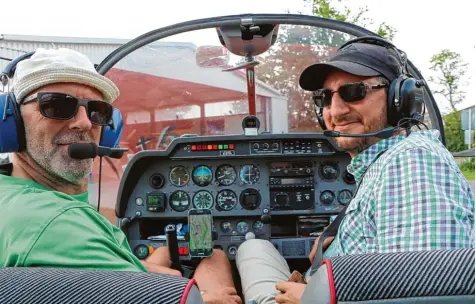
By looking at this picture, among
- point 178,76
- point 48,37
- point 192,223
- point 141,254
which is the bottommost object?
point 141,254

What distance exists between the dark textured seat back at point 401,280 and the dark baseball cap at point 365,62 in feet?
3.33

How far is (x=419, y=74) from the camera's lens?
2.60m

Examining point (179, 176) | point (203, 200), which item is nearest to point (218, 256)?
point (203, 200)

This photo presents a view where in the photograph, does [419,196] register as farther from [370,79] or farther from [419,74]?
[419,74]

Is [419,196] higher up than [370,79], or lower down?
lower down

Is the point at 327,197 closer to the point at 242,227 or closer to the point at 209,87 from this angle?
the point at 242,227

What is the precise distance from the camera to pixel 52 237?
37.7 inches

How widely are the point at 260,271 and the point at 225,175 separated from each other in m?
1.31

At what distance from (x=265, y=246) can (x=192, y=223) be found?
1.37 feet

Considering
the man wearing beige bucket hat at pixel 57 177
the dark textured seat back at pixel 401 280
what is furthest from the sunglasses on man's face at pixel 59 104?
the dark textured seat back at pixel 401 280

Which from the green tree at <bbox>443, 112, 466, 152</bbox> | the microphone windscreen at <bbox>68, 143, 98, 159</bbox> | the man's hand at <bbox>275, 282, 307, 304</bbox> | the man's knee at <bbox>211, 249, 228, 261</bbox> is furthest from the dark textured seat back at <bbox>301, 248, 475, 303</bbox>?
the green tree at <bbox>443, 112, 466, 152</bbox>

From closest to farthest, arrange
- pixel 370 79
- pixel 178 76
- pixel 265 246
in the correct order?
pixel 370 79, pixel 265 246, pixel 178 76

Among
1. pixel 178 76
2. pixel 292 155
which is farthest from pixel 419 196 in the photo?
pixel 178 76

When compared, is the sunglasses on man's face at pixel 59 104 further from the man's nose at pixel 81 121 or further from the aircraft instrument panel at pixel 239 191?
the aircraft instrument panel at pixel 239 191
